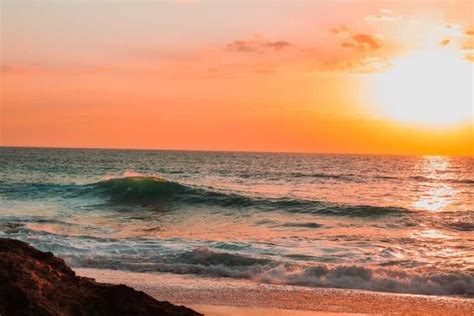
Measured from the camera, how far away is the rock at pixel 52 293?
4.90m

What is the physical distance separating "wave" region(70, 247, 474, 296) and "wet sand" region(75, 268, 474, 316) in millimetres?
891

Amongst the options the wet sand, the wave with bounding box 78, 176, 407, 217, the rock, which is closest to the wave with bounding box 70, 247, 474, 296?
the wet sand

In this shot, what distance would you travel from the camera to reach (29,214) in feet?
74.0

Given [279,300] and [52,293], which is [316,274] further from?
[52,293]

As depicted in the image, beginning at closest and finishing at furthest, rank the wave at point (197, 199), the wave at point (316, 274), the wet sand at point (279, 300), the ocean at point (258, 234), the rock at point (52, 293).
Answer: the rock at point (52, 293) → the wet sand at point (279, 300) → the wave at point (316, 274) → the ocean at point (258, 234) → the wave at point (197, 199)

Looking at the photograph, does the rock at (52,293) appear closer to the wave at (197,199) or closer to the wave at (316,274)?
the wave at (316,274)

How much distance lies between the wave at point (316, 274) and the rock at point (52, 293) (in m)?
6.08

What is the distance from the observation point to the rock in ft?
16.1

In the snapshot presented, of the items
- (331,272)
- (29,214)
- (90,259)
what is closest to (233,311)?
(331,272)

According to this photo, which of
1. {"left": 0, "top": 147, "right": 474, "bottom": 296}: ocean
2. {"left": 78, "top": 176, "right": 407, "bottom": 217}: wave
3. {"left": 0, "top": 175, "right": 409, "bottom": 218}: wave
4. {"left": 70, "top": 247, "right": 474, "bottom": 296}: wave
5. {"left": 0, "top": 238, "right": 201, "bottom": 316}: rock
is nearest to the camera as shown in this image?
{"left": 0, "top": 238, "right": 201, "bottom": 316}: rock

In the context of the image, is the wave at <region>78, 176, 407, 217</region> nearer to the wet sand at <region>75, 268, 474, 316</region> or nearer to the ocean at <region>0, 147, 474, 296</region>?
the ocean at <region>0, 147, 474, 296</region>

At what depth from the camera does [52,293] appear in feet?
16.9

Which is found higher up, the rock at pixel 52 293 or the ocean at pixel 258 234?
the rock at pixel 52 293

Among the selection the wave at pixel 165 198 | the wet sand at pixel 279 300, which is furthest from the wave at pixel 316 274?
the wave at pixel 165 198
